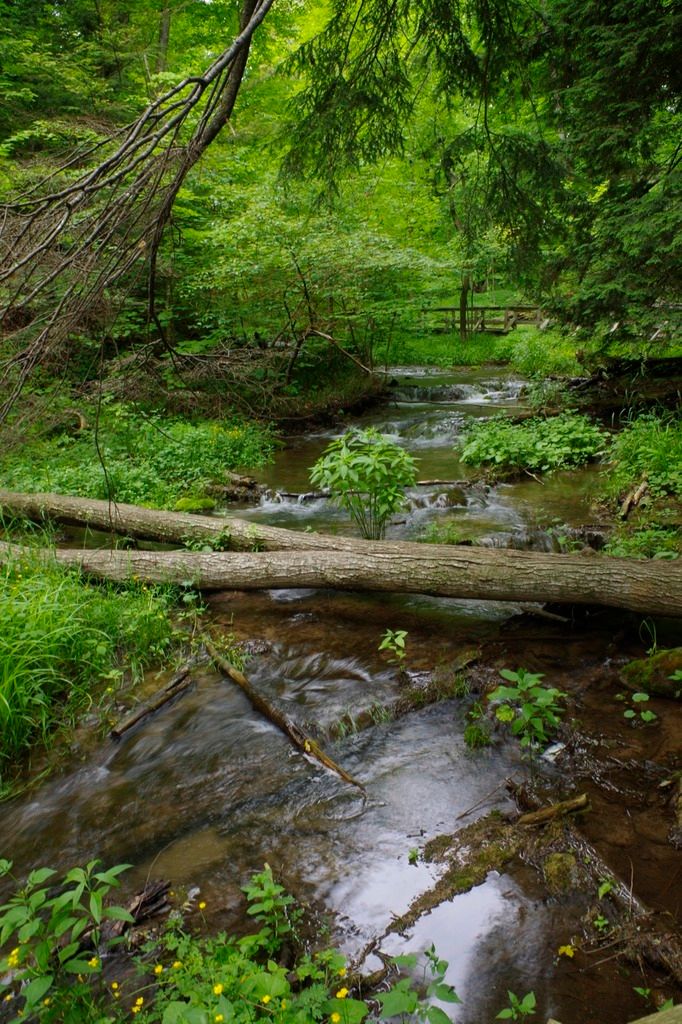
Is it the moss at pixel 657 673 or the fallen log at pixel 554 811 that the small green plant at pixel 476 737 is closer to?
the fallen log at pixel 554 811

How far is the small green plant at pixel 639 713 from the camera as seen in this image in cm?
372

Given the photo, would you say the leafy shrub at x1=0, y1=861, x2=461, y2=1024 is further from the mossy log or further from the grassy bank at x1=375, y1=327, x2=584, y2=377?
the grassy bank at x1=375, y1=327, x2=584, y2=377

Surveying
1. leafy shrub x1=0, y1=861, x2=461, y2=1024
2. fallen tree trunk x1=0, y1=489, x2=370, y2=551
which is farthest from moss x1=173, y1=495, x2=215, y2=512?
leafy shrub x1=0, y1=861, x2=461, y2=1024

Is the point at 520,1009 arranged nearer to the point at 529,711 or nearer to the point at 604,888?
the point at 604,888

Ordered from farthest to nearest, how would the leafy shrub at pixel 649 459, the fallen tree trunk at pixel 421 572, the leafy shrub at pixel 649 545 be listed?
the leafy shrub at pixel 649 459
the leafy shrub at pixel 649 545
the fallen tree trunk at pixel 421 572

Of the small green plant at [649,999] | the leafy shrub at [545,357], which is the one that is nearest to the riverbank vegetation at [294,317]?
the small green plant at [649,999]

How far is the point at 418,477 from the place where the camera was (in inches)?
382

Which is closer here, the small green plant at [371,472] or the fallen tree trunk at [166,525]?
Result: the small green plant at [371,472]

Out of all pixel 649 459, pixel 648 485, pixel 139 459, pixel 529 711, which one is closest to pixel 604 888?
pixel 529 711

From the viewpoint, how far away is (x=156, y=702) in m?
4.48

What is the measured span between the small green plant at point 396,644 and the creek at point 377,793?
14cm

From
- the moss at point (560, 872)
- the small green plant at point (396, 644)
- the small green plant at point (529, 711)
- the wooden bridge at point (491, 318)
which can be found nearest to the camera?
the moss at point (560, 872)

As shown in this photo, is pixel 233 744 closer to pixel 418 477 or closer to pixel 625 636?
pixel 625 636

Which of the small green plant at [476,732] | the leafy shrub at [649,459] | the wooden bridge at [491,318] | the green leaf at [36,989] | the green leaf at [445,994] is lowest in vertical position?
the small green plant at [476,732]
